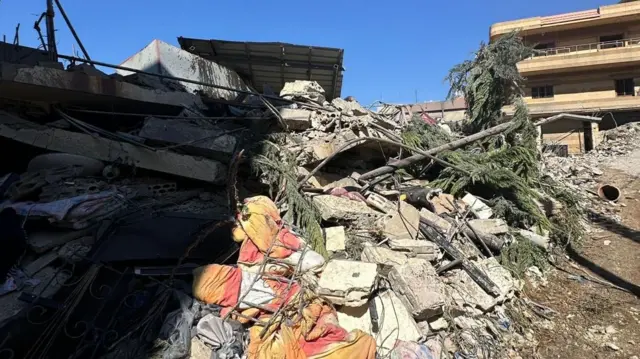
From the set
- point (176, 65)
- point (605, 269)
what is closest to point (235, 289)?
point (176, 65)

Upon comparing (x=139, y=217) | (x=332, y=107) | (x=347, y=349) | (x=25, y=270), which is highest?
(x=332, y=107)

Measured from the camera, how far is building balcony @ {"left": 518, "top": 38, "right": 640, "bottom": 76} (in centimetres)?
2059

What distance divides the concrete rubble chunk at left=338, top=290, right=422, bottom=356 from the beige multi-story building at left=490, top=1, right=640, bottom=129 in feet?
68.8

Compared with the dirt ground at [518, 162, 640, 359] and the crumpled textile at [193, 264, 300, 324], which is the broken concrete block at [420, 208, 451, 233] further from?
the crumpled textile at [193, 264, 300, 324]

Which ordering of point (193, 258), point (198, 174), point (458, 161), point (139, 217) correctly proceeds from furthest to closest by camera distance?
point (458, 161) → point (198, 174) → point (139, 217) → point (193, 258)

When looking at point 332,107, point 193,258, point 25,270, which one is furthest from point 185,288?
point 332,107

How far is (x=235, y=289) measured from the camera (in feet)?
11.2

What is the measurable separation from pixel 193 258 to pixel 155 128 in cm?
184

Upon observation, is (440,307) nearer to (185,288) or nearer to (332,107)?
(185,288)

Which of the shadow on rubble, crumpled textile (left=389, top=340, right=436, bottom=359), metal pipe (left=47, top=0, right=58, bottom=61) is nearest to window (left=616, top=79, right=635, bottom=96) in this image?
the shadow on rubble

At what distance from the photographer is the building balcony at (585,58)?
20.6 meters

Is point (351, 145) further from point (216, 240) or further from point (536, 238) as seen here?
point (536, 238)

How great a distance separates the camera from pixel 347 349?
10.0ft

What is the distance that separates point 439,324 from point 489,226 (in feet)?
7.65
